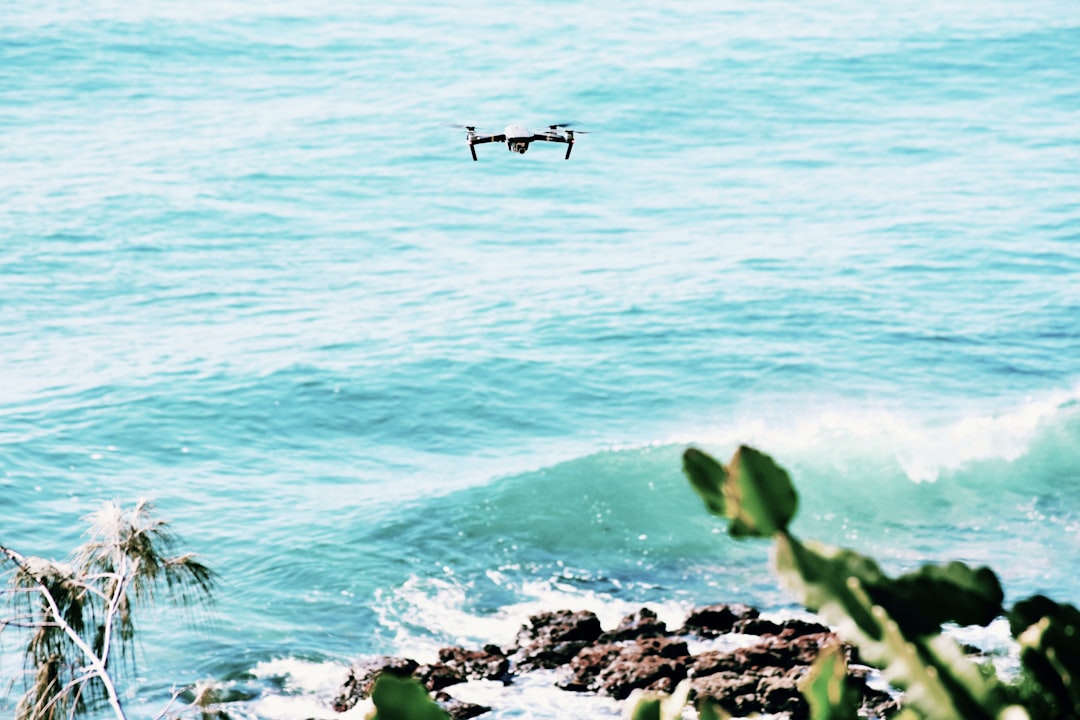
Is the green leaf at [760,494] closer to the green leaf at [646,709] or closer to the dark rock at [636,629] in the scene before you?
the green leaf at [646,709]

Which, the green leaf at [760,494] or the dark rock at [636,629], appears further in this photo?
the dark rock at [636,629]

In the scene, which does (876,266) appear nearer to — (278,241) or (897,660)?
(278,241)

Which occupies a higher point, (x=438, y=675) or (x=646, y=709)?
(x=646, y=709)

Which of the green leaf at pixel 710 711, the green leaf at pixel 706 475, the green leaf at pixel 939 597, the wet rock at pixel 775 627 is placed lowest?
the wet rock at pixel 775 627

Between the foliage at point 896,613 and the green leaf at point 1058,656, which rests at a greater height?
the foliage at point 896,613

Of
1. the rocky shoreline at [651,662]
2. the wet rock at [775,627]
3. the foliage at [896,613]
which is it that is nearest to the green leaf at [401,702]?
the foliage at [896,613]

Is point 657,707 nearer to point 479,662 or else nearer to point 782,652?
point 782,652

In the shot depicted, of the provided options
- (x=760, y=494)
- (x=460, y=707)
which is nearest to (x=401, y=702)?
(x=760, y=494)
